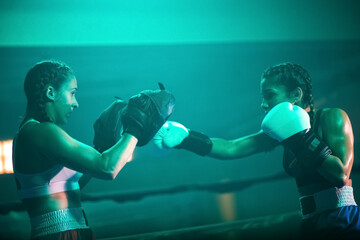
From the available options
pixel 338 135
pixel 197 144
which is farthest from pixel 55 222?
pixel 338 135

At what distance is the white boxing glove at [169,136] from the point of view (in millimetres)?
1802

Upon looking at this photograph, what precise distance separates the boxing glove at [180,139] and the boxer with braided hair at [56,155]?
0.29 m

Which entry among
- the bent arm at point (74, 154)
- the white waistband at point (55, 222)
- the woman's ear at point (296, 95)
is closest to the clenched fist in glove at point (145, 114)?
the bent arm at point (74, 154)

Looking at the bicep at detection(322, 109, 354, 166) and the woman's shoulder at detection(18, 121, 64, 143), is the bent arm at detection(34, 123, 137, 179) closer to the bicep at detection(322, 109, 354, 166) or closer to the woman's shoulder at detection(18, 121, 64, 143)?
the woman's shoulder at detection(18, 121, 64, 143)

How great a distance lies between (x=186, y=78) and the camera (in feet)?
9.73

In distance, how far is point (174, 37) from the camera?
2898 millimetres

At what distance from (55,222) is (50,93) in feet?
1.76

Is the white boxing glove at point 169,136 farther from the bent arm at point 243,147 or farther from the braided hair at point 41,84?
the braided hair at point 41,84

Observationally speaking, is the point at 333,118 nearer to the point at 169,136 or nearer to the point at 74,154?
the point at 169,136

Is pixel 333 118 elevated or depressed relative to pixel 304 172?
elevated

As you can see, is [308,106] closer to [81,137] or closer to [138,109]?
[138,109]

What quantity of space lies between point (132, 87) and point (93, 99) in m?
0.35

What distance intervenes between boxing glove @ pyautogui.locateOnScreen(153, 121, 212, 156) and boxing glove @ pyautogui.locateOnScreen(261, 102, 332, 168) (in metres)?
0.39

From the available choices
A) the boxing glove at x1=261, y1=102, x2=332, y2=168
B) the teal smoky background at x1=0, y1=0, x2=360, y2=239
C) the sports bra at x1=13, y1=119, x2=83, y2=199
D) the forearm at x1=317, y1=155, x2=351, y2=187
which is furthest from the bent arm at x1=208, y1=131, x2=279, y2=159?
the teal smoky background at x1=0, y1=0, x2=360, y2=239
